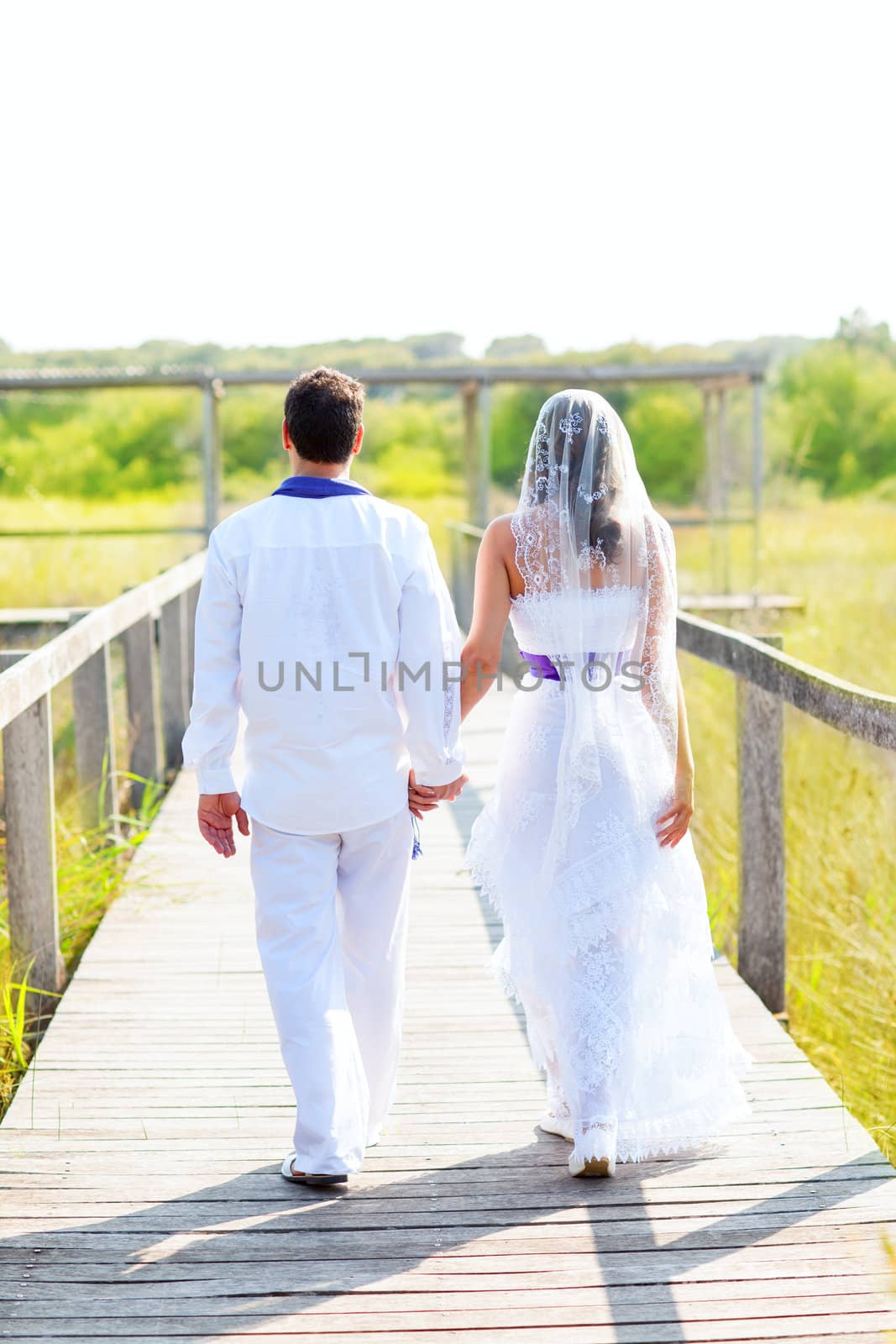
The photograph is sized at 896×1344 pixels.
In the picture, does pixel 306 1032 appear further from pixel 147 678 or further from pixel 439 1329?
pixel 147 678

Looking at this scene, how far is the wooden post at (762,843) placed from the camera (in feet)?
13.4

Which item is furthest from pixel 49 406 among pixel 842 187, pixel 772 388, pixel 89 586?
pixel 89 586

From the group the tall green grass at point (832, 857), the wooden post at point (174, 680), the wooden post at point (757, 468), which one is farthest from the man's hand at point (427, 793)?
the wooden post at point (757, 468)

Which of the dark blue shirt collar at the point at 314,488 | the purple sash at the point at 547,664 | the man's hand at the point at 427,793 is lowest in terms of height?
the man's hand at the point at 427,793

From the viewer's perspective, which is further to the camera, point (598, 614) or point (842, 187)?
point (842, 187)

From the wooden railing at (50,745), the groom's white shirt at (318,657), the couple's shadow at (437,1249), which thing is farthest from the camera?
the wooden railing at (50,745)

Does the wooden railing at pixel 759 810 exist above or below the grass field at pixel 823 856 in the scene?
above

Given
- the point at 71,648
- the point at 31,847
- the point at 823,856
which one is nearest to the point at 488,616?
the point at 31,847

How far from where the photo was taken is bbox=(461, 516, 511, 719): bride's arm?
307cm

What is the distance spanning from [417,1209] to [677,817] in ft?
3.09

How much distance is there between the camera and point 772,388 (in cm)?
5191

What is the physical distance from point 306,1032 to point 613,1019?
62 cm

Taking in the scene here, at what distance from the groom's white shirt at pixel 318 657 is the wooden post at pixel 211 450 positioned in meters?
10.2

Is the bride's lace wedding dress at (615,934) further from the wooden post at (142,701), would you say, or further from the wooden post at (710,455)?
the wooden post at (710,455)
